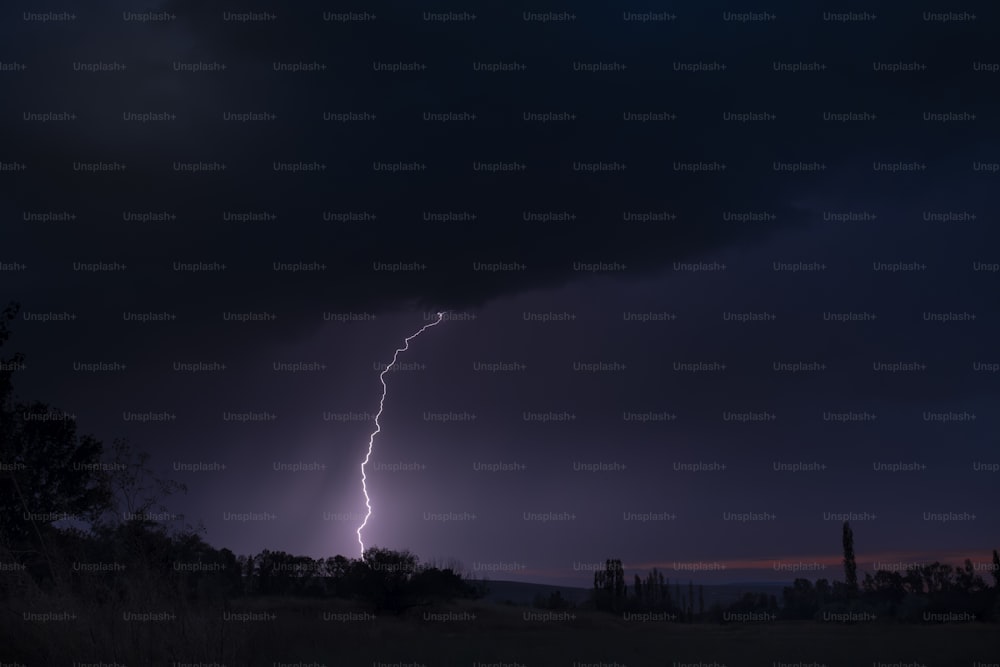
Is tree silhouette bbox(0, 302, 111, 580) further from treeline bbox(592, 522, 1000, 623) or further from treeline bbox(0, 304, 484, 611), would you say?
treeline bbox(592, 522, 1000, 623)

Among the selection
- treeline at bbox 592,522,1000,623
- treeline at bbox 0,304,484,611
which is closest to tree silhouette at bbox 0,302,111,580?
treeline at bbox 0,304,484,611

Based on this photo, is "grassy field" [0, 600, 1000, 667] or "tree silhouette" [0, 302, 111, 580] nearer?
"grassy field" [0, 600, 1000, 667]

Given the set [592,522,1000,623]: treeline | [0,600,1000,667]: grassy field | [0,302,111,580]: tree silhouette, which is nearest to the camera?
[0,600,1000,667]: grassy field

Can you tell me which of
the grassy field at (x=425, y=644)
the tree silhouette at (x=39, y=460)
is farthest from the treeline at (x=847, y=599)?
the tree silhouette at (x=39, y=460)

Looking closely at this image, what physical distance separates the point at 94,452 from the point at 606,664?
22191 mm

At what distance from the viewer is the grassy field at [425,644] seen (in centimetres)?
1756

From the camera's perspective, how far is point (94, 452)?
35.6 meters

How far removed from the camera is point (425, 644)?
92.6ft

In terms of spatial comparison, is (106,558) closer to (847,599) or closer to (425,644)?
(425,644)

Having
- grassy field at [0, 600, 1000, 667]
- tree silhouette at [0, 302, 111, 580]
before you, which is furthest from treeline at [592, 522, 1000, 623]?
tree silhouette at [0, 302, 111, 580]

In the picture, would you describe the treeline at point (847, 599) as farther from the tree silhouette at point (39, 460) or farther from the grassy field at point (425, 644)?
the tree silhouette at point (39, 460)

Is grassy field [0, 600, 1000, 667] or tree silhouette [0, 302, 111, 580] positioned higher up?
tree silhouette [0, 302, 111, 580]

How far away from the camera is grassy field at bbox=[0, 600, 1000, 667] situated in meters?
17.6

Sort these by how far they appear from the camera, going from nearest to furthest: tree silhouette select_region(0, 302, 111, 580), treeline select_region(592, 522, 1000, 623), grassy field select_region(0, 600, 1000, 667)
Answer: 1. grassy field select_region(0, 600, 1000, 667)
2. tree silhouette select_region(0, 302, 111, 580)
3. treeline select_region(592, 522, 1000, 623)
